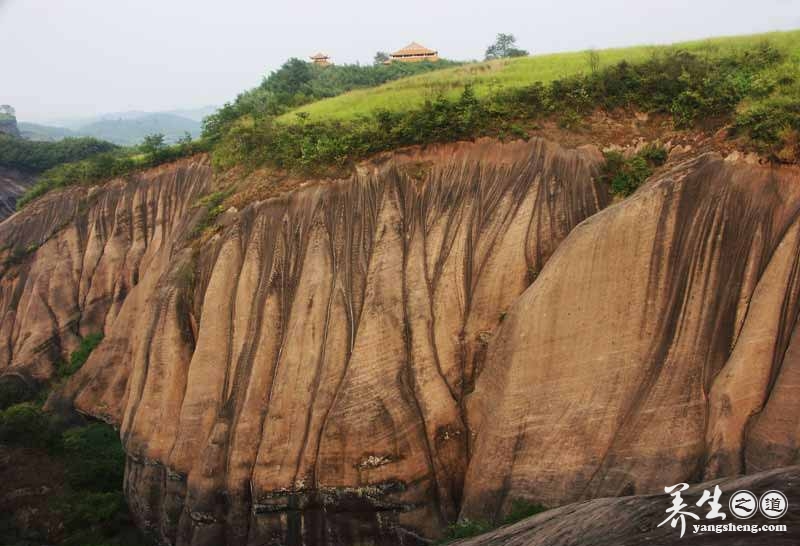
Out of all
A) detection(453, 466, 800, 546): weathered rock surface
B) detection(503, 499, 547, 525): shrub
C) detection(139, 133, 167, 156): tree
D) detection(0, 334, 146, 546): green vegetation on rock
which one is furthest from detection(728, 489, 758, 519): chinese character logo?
detection(139, 133, 167, 156): tree

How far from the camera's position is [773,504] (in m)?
5.53

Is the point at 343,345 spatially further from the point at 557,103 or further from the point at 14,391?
the point at 14,391

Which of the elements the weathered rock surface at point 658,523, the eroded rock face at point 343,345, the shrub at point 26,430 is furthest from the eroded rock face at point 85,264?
the weathered rock surface at point 658,523

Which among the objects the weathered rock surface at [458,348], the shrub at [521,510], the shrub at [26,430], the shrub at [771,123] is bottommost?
the shrub at [26,430]

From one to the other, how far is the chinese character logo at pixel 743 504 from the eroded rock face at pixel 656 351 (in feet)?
11.5

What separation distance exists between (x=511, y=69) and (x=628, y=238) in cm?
934

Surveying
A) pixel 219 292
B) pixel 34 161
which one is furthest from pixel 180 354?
pixel 34 161

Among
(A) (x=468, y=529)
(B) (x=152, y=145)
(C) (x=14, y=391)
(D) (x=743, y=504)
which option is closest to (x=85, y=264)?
(C) (x=14, y=391)

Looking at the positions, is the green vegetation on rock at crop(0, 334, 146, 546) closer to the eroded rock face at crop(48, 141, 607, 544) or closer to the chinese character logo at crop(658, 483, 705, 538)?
the eroded rock face at crop(48, 141, 607, 544)

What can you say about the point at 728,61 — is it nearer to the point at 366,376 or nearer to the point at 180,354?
the point at 366,376

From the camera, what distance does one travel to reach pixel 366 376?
12.7m

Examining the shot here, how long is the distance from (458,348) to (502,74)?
922 cm

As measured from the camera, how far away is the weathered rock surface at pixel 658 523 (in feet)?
17.6

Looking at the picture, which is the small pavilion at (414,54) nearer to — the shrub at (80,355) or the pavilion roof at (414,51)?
Answer: the pavilion roof at (414,51)
